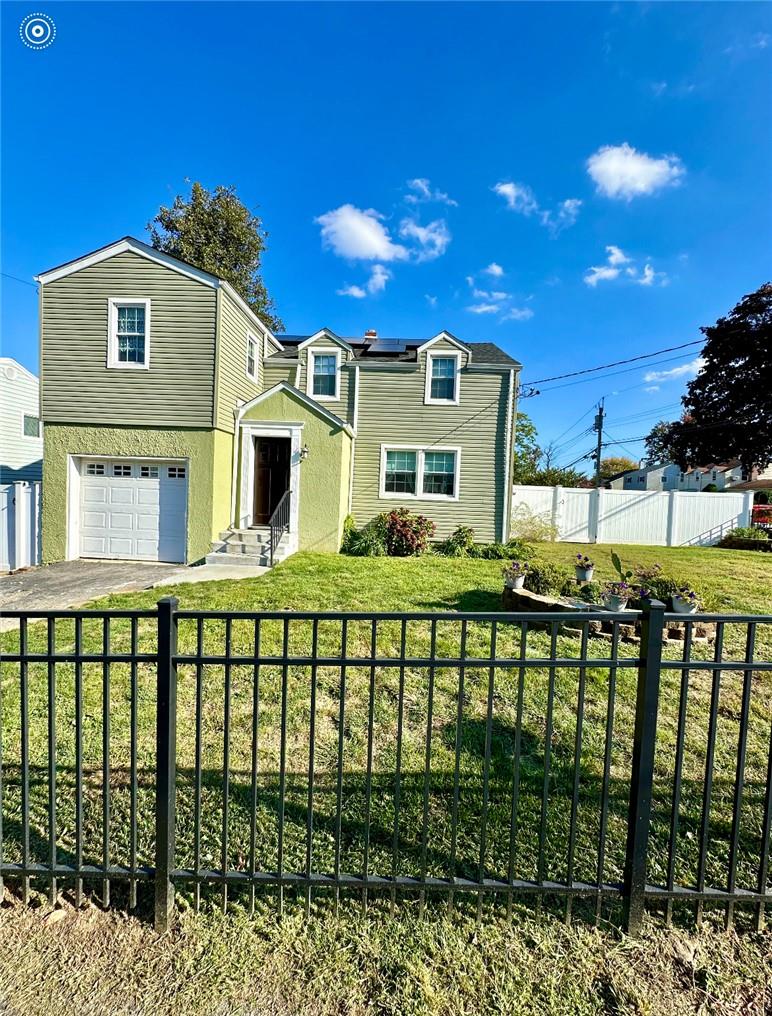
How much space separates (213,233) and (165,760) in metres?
21.9

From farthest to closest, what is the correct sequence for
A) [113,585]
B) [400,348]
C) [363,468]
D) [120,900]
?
[400,348] → [363,468] → [113,585] → [120,900]

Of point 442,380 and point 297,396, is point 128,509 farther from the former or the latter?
point 442,380

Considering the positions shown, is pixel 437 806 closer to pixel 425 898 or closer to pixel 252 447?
pixel 425 898

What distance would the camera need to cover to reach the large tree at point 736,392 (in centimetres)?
2281

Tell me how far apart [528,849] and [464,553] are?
9.67 m

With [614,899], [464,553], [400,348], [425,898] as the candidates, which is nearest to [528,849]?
[614,899]

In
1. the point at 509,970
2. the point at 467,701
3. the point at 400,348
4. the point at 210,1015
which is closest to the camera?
the point at 210,1015

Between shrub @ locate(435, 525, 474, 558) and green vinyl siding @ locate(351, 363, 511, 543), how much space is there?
7.8 inches

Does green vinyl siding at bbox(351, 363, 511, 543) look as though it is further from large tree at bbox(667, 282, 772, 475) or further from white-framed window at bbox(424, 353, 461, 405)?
large tree at bbox(667, 282, 772, 475)

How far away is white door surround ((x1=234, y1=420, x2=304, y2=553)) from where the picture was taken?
10.8m

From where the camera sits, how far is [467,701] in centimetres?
396

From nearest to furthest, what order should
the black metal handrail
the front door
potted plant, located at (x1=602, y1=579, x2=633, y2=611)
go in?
potted plant, located at (x1=602, y1=579, x2=633, y2=611), the black metal handrail, the front door

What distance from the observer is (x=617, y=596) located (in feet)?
18.6

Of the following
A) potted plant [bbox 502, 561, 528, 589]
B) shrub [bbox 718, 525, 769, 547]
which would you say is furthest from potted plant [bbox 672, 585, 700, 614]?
shrub [bbox 718, 525, 769, 547]
